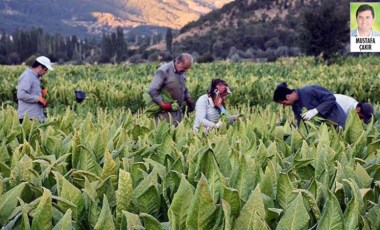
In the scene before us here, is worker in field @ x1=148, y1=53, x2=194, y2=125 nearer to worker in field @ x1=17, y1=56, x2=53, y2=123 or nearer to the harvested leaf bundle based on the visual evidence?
the harvested leaf bundle

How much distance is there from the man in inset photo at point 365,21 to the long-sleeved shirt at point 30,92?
7.74 meters

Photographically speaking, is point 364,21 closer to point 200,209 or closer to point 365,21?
point 365,21

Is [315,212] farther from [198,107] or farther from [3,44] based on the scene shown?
[3,44]

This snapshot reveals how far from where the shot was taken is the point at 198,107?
7680 mm

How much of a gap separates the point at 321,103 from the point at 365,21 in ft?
25.2

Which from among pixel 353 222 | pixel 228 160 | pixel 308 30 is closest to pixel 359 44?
pixel 228 160

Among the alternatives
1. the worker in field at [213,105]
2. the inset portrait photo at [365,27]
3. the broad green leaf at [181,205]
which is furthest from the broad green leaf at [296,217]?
the inset portrait photo at [365,27]

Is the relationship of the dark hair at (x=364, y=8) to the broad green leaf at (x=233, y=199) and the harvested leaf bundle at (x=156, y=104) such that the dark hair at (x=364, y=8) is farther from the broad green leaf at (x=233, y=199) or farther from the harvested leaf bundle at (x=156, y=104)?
the broad green leaf at (x=233, y=199)

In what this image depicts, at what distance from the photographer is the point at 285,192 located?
2549 mm

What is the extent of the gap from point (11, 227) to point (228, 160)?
4.11ft

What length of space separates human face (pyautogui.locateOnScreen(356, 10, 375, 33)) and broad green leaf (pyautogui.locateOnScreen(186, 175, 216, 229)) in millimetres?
12084

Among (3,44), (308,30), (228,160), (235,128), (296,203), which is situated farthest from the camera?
(3,44)

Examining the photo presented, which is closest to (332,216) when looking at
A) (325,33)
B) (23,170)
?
(23,170)

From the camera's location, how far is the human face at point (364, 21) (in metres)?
13.5
